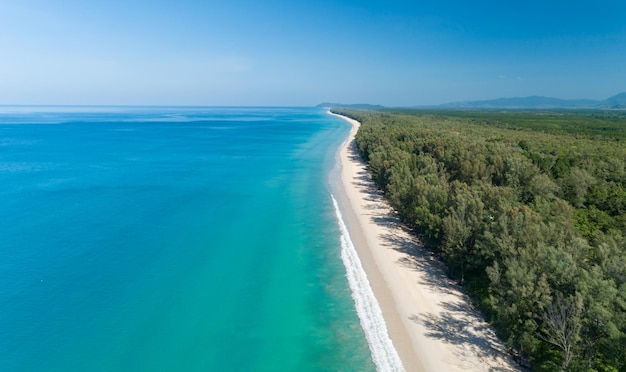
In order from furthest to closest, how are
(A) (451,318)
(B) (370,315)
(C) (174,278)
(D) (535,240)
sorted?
1. (C) (174,278)
2. (B) (370,315)
3. (D) (535,240)
4. (A) (451,318)

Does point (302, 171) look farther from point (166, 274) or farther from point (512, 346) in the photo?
point (512, 346)

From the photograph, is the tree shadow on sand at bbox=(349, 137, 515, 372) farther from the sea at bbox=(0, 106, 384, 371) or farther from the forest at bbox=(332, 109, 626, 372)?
the sea at bbox=(0, 106, 384, 371)

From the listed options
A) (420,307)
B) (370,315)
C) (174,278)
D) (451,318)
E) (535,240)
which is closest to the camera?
(451,318)

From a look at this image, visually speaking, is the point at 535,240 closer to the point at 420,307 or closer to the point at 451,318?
the point at 451,318

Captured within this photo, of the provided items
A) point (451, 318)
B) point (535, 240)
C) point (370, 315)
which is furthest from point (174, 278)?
point (535, 240)

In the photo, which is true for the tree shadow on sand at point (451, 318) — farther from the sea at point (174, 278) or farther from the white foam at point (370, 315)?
the sea at point (174, 278)
